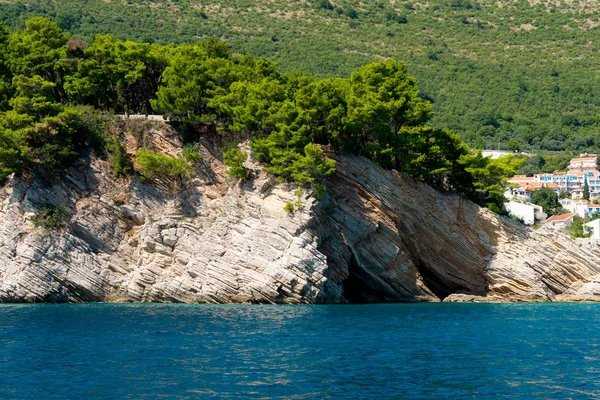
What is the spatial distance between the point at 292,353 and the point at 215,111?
29224 millimetres

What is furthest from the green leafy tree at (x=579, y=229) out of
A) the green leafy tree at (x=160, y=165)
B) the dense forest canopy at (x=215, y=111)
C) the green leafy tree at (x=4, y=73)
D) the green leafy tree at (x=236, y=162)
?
the green leafy tree at (x=4, y=73)

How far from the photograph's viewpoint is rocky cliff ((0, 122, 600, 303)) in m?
48.1

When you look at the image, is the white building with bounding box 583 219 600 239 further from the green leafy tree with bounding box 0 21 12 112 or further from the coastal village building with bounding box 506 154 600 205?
the green leafy tree with bounding box 0 21 12 112

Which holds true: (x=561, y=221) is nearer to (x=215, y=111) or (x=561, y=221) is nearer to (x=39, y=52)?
(x=215, y=111)

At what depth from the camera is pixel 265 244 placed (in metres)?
48.2

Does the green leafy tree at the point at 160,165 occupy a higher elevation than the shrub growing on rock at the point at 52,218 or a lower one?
higher

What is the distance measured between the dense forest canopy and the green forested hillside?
4912 cm

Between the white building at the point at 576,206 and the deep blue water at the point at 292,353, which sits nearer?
the deep blue water at the point at 292,353

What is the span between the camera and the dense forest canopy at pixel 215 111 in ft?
171

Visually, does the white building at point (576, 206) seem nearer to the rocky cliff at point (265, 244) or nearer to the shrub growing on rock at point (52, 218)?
the rocky cliff at point (265, 244)

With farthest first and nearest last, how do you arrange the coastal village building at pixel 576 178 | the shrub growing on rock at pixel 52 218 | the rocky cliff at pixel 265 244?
1. the coastal village building at pixel 576 178
2. the shrub growing on rock at pixel 52 218
3. the rocky cliff at pixel 265 244

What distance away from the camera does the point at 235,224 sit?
164 ft

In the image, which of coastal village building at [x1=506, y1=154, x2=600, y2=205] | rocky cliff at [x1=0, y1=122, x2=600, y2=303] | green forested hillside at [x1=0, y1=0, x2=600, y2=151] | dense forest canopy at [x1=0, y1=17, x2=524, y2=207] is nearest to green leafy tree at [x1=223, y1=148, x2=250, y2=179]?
dense forest canopy at [x1=0, y1=17, x2=524, y2=207]

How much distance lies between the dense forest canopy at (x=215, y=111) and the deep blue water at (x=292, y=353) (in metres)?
10.6
